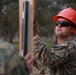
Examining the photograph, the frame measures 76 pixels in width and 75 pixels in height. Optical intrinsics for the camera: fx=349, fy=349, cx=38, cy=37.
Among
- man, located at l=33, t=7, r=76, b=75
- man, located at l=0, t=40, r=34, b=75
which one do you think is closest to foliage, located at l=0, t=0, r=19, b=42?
man, located at l=33, t=7, r=76, b=75

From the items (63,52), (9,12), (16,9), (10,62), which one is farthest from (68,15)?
(16,9)

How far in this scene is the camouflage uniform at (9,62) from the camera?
175cm

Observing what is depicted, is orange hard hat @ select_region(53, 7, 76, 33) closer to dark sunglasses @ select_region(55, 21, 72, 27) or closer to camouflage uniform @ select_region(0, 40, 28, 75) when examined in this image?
dark sunglasses @ select_region(55, 21, 72, 27)

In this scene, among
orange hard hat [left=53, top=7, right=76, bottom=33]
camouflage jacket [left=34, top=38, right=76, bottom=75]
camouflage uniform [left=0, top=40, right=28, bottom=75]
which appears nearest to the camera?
camouflage uniform [left=0, top=40, right=28, bottom=75]

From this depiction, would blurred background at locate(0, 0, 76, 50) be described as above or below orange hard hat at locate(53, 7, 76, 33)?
above

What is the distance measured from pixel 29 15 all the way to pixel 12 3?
16.5 meters

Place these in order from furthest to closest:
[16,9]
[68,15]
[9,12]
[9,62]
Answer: [16,9]
[9,12]
[68,15]
[9,62]

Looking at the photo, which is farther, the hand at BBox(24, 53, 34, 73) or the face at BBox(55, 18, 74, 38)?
the face at BBox(55, 18, 74, 38)

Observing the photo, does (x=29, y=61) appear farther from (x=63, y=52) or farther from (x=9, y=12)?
(x=9, y=12)

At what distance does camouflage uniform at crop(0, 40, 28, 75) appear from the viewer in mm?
1748

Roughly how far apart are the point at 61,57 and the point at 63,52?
0.17 ft

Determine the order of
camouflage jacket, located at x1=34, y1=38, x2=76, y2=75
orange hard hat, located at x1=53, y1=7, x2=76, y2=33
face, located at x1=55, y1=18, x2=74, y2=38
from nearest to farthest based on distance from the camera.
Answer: camouflage jacket, located at x1=34, y1=38, x2=76, y2=75 < face, located at x1=55, y1=18, x2=74, y2=38 < orange hard hat, located at x1=53, y1=7, x2=76, y2=33

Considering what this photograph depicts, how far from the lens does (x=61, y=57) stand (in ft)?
11.0

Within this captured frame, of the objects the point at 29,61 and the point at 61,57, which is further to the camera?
the point at 61,57
